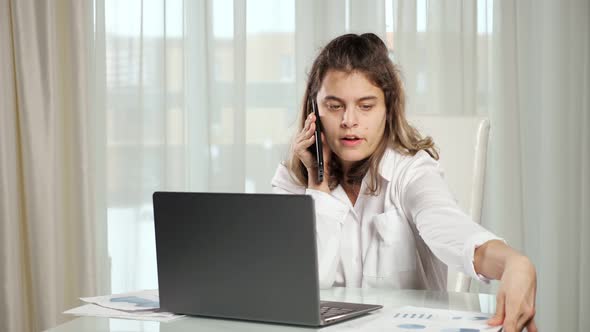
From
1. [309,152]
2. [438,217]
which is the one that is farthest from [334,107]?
[438,217]

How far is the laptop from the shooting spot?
969mm

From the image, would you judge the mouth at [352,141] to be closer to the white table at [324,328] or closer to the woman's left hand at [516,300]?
the white table at [324,328]

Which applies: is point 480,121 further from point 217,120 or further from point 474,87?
point 217,120

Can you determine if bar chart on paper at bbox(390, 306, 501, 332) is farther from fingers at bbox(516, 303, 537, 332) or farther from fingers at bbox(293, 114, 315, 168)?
fingers at bbox(293, 114, 315, 168)

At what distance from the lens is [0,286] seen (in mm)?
2795

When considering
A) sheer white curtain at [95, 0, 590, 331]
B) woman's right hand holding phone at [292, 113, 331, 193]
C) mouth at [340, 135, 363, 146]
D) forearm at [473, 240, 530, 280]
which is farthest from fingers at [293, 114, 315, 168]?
sheer white curtain at [95, 0, 590, 331]

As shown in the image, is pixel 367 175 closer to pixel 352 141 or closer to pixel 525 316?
pixel 352 141

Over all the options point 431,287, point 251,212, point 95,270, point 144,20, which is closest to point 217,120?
point 144,20

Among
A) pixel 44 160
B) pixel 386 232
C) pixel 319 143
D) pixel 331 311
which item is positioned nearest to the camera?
pixel 331 311

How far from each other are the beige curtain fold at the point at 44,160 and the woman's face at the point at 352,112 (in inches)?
59.1

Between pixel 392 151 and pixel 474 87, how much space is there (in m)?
1.21

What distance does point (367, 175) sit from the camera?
166 centimetres

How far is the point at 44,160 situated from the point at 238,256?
2030 millimetres

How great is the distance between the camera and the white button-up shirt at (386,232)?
1.54 m
